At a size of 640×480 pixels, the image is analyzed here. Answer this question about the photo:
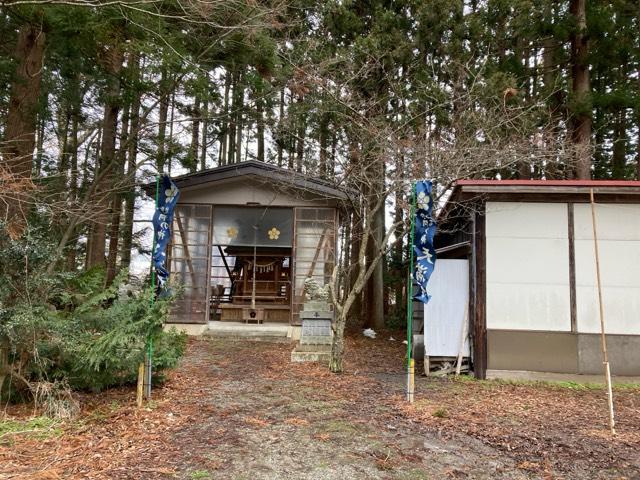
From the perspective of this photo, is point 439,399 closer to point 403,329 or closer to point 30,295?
point 30,295

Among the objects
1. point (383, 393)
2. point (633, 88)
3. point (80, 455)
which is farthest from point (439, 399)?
point (633, 88)

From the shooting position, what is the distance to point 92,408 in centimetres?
483

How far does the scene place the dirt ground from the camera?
3.49 metres

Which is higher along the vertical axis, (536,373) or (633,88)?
(633,88)

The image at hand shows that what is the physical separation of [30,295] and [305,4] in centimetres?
1030

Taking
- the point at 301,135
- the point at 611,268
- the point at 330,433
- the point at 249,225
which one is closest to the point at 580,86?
the point at 611,268

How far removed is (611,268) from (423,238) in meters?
3.31

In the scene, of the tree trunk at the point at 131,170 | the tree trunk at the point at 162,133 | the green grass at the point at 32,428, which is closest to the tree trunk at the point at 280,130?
the tree trunk at the point at 162,133

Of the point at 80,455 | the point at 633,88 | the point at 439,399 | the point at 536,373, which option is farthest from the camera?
the point at 633,88

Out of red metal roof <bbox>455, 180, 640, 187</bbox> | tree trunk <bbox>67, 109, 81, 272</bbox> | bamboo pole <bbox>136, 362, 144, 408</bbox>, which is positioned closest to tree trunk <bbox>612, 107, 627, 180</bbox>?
red metal roof <bbox>455, 180, 640, 187</bbox>

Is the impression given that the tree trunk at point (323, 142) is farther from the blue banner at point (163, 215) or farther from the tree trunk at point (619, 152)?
the tree trunk at point (619, 152)

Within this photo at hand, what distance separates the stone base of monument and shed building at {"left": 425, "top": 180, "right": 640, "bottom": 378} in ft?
8.51

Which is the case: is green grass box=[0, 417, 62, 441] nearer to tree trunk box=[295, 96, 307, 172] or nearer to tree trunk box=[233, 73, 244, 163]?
tree trunk box=[233, 73, 244, 163]

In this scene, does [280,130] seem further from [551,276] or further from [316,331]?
[551,276]
